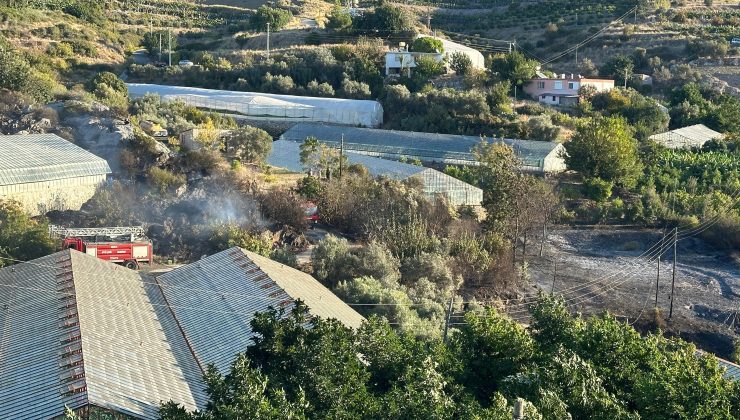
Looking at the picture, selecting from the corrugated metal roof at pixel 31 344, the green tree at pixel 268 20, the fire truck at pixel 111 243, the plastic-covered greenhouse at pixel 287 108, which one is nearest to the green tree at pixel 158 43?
the green tree at pixel 268 20

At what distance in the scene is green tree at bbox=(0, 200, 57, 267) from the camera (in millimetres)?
29812

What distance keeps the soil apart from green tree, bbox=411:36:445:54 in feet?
96.8

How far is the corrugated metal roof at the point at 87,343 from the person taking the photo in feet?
58.0

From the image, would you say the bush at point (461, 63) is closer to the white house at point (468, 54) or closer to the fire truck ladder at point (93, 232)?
the white house at point (468, 54)

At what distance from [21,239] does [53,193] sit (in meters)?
5.25

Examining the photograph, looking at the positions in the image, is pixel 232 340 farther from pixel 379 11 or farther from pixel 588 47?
pixel 588 47

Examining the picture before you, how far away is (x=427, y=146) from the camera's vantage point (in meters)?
51.0

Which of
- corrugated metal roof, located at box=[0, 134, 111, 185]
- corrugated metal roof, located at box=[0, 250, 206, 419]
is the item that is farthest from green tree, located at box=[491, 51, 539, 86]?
corrugated metal roof, located at box=[0, 250, 206, 419]

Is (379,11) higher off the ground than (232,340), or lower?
higher

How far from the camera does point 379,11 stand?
7612 centimetres

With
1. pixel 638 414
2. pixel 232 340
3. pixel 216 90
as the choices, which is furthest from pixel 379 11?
pixel 638 414

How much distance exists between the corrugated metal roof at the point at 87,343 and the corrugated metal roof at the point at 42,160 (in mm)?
8176

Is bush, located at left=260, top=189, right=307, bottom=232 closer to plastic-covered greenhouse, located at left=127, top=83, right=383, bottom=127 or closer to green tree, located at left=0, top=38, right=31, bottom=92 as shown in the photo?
green tree, located at left=0, top=38, right=31, bottom=92

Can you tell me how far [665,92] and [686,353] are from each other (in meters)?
55.2
